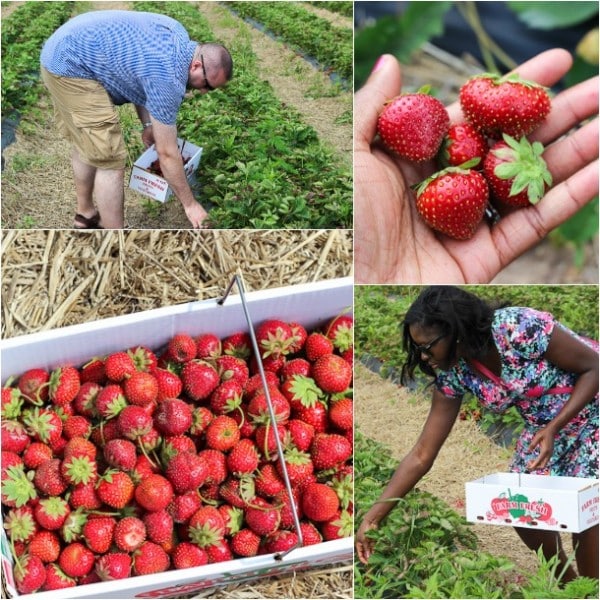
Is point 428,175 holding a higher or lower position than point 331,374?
higher

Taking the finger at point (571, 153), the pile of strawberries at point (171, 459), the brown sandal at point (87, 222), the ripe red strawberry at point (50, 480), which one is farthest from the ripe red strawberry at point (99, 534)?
the finger at point (571, 153)

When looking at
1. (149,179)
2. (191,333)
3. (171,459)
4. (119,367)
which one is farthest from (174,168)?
(171,459)

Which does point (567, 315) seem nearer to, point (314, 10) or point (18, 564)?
point (314, 10)

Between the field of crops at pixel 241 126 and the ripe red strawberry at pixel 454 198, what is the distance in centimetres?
26

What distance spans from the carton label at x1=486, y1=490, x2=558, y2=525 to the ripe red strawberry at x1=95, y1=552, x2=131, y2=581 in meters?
0.92

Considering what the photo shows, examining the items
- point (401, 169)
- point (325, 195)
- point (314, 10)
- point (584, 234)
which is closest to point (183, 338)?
point (325, 195)

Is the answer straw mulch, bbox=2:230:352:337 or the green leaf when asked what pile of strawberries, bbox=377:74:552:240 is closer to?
the green leaf

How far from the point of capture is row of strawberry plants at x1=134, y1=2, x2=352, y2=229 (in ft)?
Answer: 6.74

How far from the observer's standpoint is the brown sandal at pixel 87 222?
2021 millimetres

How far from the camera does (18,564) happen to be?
5.54 ft

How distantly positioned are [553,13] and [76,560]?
1876mm

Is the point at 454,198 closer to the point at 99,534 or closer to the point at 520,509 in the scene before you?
the point at 520,509

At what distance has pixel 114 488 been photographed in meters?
1.71

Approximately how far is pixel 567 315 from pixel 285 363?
0.79m
